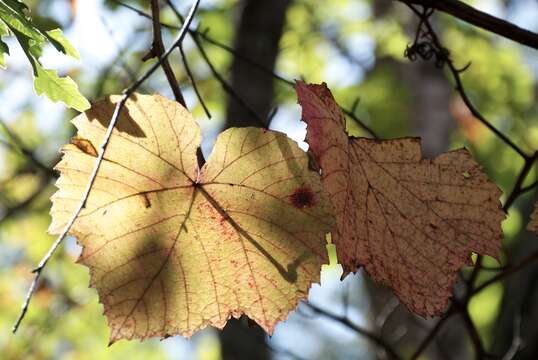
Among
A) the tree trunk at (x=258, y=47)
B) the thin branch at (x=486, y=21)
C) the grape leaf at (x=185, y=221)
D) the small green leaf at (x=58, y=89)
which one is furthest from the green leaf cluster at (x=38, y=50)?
the tree trunk at (x=258, y=47)

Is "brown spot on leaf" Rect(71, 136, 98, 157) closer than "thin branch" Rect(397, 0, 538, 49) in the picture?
Yes

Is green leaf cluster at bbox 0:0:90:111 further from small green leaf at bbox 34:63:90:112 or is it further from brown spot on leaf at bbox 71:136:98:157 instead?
brown spot on leaf at bbox 71:136:98:157

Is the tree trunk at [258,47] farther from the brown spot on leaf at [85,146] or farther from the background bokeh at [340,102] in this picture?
the brown spot on leaf at [85,146]

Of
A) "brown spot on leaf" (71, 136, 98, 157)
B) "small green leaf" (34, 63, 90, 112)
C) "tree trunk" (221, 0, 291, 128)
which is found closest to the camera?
"brown spot on leaf" (71, 136, 98, 157)

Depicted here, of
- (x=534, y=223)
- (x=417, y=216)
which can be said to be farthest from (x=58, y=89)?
(x=534, y=223)

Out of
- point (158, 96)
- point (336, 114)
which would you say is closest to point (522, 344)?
point (336, 114)

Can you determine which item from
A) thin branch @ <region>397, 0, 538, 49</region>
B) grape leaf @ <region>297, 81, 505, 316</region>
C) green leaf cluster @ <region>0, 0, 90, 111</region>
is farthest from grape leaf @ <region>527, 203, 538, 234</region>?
green leaf cluster @ <region>0, 0, 90, 111</region>
